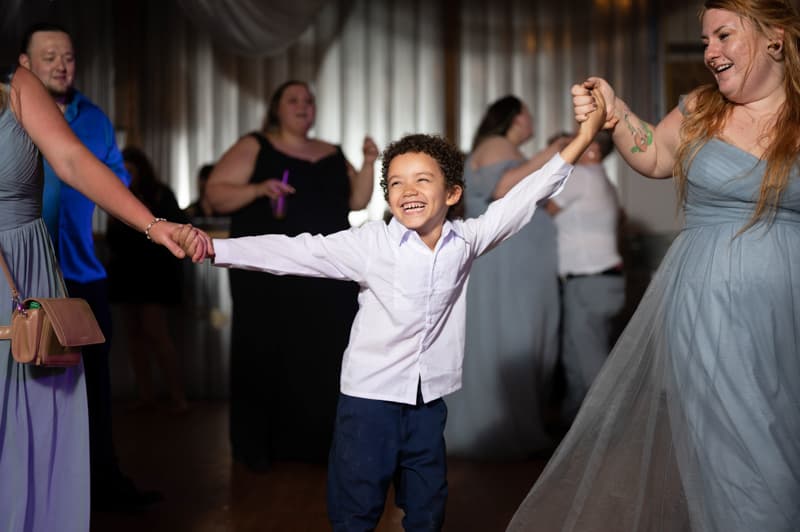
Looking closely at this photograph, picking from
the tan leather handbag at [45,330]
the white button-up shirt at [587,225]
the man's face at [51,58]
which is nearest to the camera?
the tan leather handbag at [45,330]

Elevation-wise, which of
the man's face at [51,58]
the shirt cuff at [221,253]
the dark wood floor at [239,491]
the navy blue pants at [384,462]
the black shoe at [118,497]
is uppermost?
the man's face at [51,58]

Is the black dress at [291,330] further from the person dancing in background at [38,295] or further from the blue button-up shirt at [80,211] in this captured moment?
the person dancing in background at [38,295]

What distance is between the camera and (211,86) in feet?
20.4

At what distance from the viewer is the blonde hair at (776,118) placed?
197 centimetres

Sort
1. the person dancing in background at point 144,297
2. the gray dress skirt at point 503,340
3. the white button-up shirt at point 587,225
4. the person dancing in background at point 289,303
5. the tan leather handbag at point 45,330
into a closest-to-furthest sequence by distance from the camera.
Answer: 1. the tan leather handbag at point 45,330
2. the person dancing in background at point 289,303
3. the gray dress skirt at point 503,340
4. the white button-up shirt at point 587,225
5. the person dancing in background at point 144,297

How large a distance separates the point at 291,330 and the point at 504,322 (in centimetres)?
95

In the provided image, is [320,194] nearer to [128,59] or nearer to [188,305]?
[188,305]

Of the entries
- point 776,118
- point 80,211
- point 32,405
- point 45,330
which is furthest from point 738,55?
point 80,211

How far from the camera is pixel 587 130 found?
2.19 metres

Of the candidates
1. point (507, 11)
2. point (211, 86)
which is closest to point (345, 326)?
point (211, 86)

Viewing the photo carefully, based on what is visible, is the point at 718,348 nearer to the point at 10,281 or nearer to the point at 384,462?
the point at 384,462

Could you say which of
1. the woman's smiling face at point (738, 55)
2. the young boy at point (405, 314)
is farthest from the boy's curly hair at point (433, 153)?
the woman's smiling face at point (738, 55)

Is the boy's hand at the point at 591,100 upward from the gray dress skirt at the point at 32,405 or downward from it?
upward

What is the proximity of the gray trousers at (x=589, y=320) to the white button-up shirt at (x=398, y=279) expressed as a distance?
225 cm
